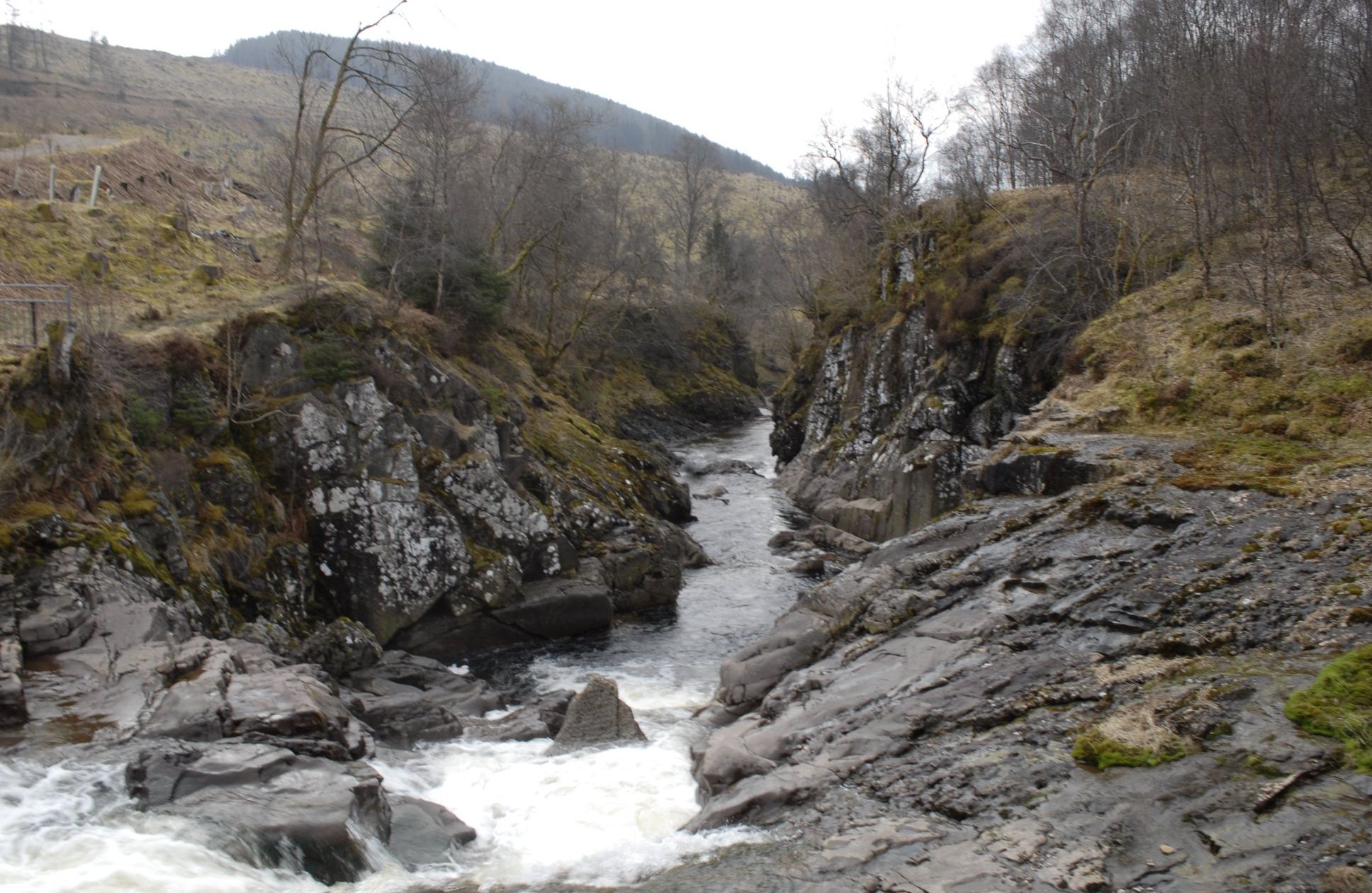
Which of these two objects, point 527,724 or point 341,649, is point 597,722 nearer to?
point 527,724

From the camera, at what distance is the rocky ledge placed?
23.2 feet

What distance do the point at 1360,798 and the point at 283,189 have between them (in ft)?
101

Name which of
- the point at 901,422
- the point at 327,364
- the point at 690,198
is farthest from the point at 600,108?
the point at 327,364

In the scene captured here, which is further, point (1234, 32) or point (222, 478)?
point (1234, 32)

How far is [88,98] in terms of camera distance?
68.1 metres

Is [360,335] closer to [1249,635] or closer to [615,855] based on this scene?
[615,855]

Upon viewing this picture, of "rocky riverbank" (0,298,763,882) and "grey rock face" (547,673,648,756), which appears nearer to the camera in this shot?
"rocky riverbank" (0,298,763,882)

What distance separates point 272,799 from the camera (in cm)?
977

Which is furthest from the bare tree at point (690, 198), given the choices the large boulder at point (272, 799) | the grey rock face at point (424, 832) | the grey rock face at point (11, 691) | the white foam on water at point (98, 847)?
the white foam on water at point (98, 847)

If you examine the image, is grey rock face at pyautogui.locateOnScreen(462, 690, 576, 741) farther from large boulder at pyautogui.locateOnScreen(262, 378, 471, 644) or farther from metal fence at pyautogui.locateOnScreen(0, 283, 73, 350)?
metal fence at pyautogui.locateOnScreen(0, 283, 73, 350)

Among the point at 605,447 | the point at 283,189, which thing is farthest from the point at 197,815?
the point at 283,189

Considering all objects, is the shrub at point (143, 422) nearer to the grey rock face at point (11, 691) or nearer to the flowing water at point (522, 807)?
the grey rock face at point (11, 691)

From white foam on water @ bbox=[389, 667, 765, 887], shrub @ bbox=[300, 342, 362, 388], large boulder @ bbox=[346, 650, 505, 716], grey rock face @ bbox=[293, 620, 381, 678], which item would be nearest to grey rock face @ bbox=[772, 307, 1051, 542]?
white foam on water @ bbox=[389, 667, 765, 887]

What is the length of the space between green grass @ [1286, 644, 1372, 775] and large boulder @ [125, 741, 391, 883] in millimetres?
9140
